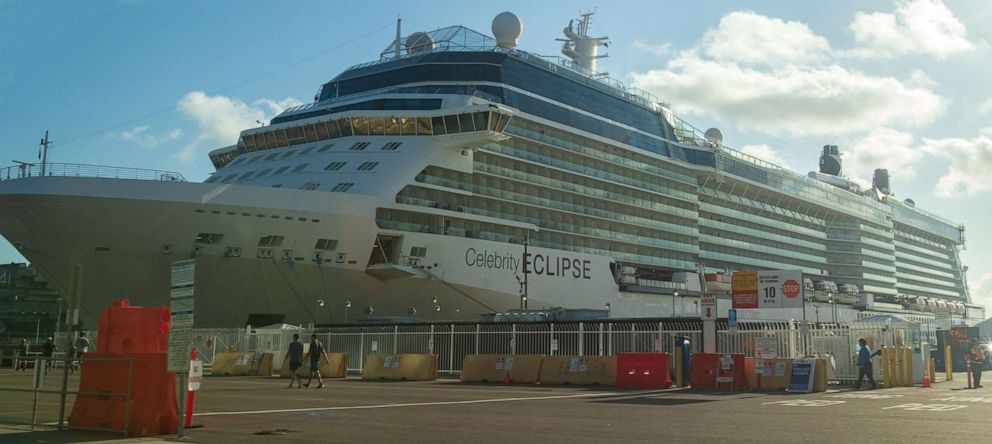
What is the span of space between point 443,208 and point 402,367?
16415 millimetres

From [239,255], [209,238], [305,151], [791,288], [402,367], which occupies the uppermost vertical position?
[305,151]

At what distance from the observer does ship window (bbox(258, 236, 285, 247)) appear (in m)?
36.6

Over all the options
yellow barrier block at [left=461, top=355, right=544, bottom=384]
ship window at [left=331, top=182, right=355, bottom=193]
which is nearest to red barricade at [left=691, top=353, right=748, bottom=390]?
yellow barrier block at [left=461, top=355, right=544, bottom=384]

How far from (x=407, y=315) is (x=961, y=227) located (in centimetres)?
9396

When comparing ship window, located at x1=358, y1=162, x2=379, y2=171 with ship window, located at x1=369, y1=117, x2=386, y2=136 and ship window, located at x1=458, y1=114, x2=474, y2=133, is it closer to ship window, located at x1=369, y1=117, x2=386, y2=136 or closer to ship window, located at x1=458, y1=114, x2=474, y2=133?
ship window, located at x1=369, y1=117, x2=386, y2=136

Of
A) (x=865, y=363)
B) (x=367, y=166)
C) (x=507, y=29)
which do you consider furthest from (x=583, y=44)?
(x=865, y=363)

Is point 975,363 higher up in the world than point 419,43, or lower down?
lower down

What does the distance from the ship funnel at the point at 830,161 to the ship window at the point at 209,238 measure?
3056 inches

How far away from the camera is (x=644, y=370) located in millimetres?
23375

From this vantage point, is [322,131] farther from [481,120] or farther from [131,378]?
[131,378]

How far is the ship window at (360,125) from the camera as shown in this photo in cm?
4575

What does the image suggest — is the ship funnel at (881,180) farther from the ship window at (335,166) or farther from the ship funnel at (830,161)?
the ship window at (335,166)

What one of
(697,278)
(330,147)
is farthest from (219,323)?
(697,278)

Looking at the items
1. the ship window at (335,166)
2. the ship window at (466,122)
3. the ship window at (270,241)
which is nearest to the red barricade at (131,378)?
the ship window at (270,241)
